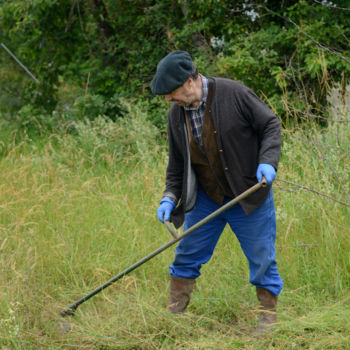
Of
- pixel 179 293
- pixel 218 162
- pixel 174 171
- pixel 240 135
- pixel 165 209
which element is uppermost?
pixel 240 135

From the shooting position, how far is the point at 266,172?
7.91ft

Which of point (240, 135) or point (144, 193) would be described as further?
point (144, 193)

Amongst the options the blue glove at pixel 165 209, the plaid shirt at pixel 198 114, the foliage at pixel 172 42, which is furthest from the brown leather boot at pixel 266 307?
the foliage at pixel 172 42

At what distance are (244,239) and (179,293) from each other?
60 cm

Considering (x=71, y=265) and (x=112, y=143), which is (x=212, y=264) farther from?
(x=112, y=143)

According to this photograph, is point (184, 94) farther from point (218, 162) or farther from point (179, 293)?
point (179, 293)

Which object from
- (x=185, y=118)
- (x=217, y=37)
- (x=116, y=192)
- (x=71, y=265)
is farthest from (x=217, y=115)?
(x=217, y=37)

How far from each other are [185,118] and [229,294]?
125cm

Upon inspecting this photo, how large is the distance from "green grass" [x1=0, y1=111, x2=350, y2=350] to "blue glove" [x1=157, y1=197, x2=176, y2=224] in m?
0.46

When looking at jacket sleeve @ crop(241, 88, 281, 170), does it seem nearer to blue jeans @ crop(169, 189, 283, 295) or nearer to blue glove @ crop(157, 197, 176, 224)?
blue jeans @ crop(169, 189, 283, 295)

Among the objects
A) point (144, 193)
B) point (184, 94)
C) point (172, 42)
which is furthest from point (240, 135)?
point (172, 42)

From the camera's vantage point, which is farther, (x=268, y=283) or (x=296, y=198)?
(x=296, y=198)

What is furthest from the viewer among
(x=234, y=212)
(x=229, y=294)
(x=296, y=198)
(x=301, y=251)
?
(x=296, y=198)

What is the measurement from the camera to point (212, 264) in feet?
11.6
